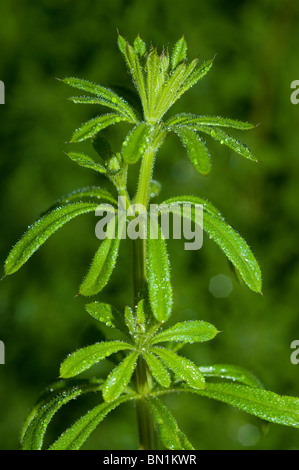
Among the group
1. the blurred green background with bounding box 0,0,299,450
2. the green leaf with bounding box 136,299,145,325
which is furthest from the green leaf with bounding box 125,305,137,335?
the blurred green background with bounding box 0,0,299,450

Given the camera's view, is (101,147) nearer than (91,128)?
No

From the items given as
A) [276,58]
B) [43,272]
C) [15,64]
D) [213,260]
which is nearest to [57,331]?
[43,272]

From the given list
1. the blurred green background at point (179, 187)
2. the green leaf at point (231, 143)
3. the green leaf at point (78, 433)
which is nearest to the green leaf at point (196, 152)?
the green leaf at point (231, 143)

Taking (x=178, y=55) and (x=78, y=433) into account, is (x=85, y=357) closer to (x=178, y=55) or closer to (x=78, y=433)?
(x=78, y=433)

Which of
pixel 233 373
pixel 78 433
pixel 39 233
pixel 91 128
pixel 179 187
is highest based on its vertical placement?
pixel 179 187

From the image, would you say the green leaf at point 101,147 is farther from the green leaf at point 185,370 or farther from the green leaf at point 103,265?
the green leaf at point 185,370

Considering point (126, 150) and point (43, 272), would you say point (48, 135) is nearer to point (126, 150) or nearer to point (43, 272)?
point (43, 272)

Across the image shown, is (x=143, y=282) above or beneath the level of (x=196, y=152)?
beneath

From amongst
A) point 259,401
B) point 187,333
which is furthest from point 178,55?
point 259,401
